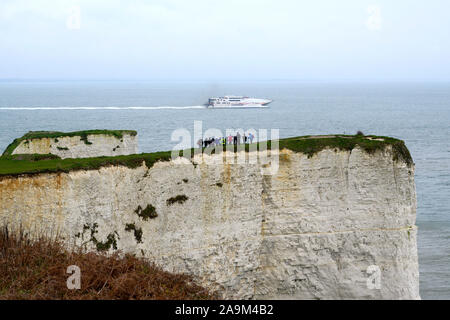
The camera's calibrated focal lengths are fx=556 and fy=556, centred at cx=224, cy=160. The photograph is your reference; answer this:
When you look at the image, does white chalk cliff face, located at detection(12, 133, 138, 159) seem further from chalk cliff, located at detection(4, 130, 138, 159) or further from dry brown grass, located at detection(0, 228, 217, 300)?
dry brown grass, located at detection(0, 228, 217, 300)

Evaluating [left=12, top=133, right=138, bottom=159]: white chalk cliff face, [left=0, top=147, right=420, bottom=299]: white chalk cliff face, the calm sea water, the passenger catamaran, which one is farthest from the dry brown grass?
the passenger catamaran

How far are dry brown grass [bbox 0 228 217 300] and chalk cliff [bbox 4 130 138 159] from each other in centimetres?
1816

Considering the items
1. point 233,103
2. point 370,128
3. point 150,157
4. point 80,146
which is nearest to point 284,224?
point 150,157

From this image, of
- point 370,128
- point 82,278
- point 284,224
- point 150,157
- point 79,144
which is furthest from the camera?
point 370,128

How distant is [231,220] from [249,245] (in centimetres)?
136

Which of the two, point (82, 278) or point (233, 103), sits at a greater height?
point (233, 103)

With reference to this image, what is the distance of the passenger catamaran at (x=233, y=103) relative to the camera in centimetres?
14034

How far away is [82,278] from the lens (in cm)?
1357

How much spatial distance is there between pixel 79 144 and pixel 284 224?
55.2ft

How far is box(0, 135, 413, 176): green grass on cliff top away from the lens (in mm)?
19047

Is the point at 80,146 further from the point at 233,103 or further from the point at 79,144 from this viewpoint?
the point at 233,103

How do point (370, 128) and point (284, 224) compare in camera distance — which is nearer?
point (284, 224)

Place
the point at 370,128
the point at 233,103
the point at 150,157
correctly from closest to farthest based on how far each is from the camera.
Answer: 1. the point at 150,157
2. the point at 370,128
3. the point at 233,103

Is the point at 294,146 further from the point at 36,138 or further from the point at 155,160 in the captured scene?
the point at 36,138
